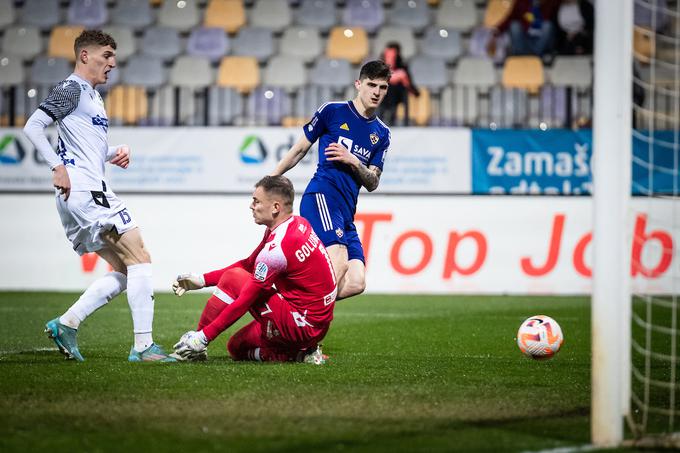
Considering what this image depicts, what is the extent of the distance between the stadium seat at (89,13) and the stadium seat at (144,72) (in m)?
1.48

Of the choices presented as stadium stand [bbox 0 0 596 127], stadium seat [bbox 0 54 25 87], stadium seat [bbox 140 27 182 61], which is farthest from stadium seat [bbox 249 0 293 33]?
stadium seat [bbox 0 54 25 87]

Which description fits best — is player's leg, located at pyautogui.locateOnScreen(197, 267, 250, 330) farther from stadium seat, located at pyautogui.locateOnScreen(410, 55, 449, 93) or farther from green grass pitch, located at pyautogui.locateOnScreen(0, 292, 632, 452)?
stadium seat, located at pyautogui.locateOnScreen(410, 55, 449, 93)

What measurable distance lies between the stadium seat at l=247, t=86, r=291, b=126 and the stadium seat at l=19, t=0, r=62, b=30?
550 cm

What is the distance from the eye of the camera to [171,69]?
18.8 m

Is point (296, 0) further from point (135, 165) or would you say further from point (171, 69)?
point (135, 165)

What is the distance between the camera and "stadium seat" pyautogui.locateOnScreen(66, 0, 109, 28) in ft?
64.0

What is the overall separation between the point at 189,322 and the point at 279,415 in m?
5.62

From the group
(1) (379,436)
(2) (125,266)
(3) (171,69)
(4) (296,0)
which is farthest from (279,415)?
(4) (296,0)

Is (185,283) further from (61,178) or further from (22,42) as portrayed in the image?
(22,42)

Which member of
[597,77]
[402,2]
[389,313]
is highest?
[402,2]

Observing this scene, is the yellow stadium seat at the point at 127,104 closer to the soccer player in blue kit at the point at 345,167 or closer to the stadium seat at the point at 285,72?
the stadium seat at the point at 285,72

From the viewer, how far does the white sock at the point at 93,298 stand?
7074 millimetres

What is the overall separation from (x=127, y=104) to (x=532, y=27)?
7133 mm

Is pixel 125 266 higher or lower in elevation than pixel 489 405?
higher
